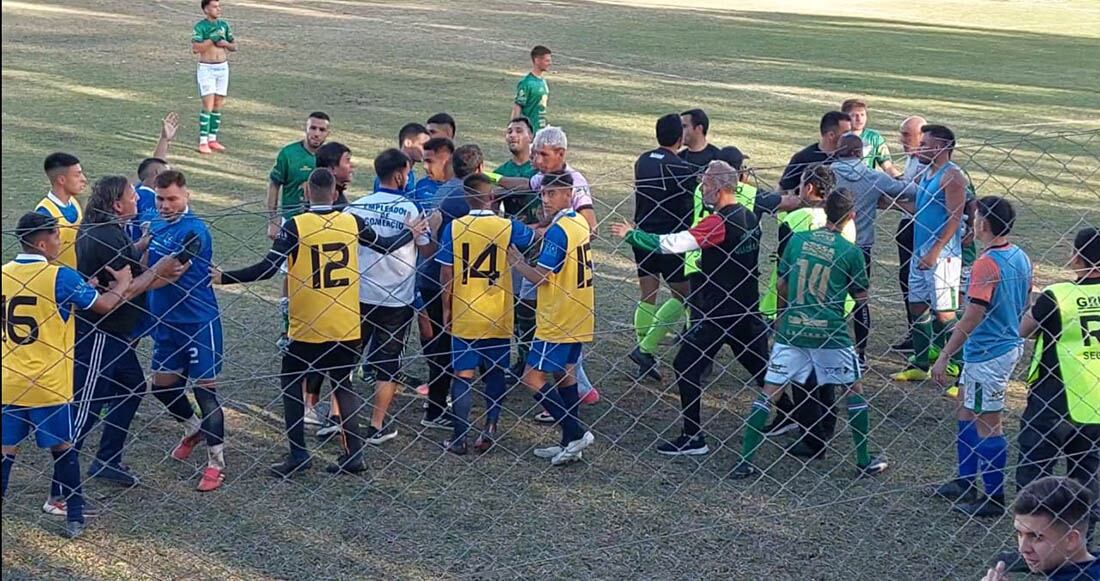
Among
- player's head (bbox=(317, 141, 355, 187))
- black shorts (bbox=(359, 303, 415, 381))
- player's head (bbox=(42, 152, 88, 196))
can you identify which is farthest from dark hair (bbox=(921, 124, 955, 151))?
player's head (bbox=(42, 152, 88, 196))

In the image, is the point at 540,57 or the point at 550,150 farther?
the point at 540,57

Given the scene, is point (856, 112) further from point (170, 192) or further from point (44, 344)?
point (44, 344)

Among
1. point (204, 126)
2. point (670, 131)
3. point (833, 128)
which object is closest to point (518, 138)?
point (670, 131)

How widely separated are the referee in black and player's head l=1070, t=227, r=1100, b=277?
4.20m

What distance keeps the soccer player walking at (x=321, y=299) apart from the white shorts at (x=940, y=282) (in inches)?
135

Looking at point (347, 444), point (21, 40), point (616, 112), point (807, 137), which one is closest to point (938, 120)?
point (807, 137)

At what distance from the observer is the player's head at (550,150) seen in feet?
25.0

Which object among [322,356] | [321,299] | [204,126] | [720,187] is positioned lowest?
[204,126]

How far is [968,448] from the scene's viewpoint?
649 cm

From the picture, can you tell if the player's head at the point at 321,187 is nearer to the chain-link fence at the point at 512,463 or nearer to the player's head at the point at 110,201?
the chain-link fence at the point at 512,463

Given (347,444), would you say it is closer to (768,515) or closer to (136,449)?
(136,449)


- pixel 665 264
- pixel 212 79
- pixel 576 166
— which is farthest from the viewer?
pixel 212 79

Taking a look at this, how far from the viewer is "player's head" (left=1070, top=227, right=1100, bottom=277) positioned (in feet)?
19.0

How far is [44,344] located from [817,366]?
382 centimetres
